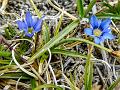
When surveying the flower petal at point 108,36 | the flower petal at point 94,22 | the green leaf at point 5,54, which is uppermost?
the flower petal at point 94,22

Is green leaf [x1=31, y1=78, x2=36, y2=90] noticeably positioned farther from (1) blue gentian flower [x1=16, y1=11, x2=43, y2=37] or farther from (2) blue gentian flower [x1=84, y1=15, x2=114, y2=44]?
(2) blue gentian flower [x1=84, y1=15, x2=114, y2=44]

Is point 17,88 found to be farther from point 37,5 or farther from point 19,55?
point 37,5

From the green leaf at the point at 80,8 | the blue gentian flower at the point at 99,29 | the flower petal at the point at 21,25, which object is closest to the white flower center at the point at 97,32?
the blue gentian flower at the point at 99,29

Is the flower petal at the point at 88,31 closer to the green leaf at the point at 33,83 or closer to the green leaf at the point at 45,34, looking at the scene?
the green leaf at the point at 45,34

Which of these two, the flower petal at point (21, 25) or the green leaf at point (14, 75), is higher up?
the flower petal at point (21, 25)

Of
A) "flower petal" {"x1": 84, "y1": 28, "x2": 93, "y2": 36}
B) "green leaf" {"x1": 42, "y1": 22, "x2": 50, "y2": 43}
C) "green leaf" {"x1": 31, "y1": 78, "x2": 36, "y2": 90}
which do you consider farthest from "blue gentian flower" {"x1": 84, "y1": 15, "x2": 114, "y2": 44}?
"green leaf" {"x1": 31, "y1": 78, "x2": 36, "y2": 90}

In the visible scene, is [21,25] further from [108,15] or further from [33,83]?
[108,15]

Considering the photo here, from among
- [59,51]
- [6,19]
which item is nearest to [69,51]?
[59,51]

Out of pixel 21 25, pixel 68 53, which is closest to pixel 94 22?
pixel 68 53
